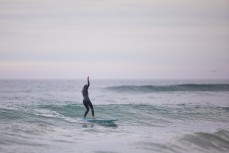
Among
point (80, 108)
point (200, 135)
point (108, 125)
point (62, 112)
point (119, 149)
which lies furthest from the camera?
point (80, 108)

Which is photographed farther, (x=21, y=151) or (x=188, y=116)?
(x=188, y=116)

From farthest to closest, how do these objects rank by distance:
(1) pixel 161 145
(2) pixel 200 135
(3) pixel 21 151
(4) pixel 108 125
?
(4) pixel 108 125 → (2) pixel 200 135 → (1) pixel 161 145 → (3) pixel 21 151

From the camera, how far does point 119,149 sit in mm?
12234

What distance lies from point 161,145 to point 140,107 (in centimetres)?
1513

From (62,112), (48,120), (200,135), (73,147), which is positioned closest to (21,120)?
(48,120)

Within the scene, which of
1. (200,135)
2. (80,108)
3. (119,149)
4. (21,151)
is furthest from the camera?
(80,108)

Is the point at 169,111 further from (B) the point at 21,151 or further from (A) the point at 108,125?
(B) the point at 21,151

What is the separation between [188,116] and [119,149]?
13.6 m

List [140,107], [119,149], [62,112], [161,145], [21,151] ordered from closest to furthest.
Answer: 1. [21,151]
2. [119,149]
3. [161,145]
4. [62,112]
5. [140,107]

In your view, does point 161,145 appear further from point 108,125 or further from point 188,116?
point 188,116

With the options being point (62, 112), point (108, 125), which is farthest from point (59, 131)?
point (62, 112)

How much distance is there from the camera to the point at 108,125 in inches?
Result: 733

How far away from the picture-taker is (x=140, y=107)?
28281mm

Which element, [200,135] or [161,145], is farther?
[200,135]
